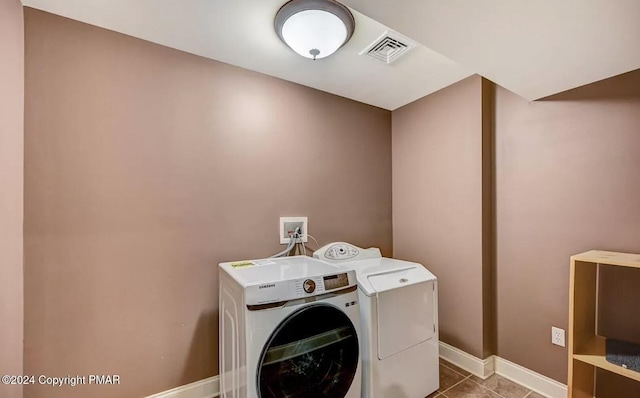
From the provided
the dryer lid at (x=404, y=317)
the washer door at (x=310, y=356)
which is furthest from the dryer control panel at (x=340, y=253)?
the washer door at (x=310, y=356)

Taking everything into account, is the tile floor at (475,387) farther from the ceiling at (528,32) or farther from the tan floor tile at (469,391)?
the ceiling at (528,32)

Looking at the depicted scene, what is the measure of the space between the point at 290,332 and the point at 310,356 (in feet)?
0.61

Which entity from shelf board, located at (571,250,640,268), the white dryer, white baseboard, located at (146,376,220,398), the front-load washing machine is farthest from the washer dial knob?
shelf board, located at (571,250,640,268)

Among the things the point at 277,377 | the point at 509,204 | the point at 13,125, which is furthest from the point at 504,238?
the point at 13,125

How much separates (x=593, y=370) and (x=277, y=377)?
1.71m

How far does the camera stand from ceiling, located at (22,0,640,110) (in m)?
1.08

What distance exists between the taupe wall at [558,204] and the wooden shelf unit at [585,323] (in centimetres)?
9

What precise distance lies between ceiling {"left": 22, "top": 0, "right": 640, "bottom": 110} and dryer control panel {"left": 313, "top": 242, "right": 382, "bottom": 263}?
50.8 inches

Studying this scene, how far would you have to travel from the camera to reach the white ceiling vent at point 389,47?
1620 mm

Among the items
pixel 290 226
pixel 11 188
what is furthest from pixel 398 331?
pixel 11 188

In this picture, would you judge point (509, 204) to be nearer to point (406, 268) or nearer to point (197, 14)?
point (406, 268)

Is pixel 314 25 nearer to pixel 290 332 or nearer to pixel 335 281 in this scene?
pixel 335 281

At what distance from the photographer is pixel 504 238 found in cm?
199

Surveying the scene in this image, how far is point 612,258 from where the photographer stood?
1.31 meters
